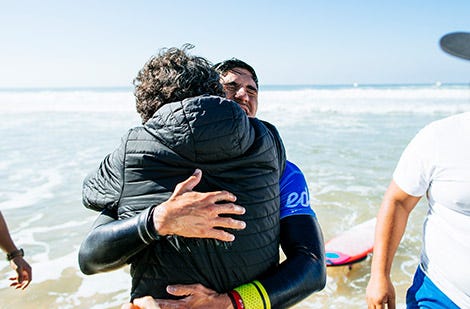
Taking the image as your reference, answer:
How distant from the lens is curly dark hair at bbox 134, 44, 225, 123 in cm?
163

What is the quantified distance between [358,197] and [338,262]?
2.50 m

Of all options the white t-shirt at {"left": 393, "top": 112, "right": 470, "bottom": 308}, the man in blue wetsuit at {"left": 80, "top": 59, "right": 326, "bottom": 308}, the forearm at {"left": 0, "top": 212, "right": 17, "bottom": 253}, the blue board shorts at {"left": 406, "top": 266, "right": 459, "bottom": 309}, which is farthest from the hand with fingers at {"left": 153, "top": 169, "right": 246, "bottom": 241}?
the forearm at {"left": 0, "top": 212, "right": 17, "bottom": 253}

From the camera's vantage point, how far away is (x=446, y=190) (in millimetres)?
1954

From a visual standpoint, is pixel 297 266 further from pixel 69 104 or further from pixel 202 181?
pixel 69 104

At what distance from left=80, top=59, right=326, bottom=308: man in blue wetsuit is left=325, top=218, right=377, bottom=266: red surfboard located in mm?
2824

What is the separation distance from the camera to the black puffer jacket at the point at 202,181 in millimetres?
1458

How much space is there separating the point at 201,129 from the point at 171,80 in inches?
12.4

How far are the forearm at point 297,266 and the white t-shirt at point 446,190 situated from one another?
1.96ft

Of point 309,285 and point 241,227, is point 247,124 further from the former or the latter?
point 309,285

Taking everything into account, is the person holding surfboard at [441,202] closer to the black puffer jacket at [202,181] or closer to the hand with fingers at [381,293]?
the hand with fingers at [381,293]

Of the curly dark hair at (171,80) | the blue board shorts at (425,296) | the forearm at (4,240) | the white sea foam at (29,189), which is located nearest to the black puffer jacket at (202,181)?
the curly dark hair at (171,80)

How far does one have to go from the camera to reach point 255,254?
162 centimetres

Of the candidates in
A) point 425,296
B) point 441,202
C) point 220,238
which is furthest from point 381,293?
point 220,238

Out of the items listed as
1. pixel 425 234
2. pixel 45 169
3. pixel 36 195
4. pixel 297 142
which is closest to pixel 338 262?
pixel 425 234
